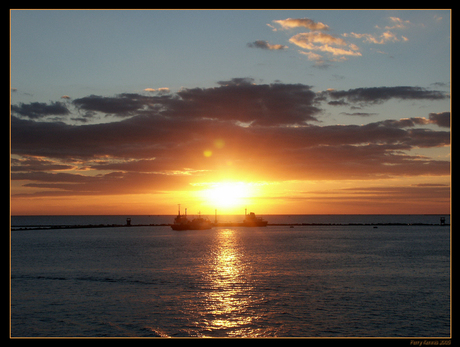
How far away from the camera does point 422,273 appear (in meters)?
60.5

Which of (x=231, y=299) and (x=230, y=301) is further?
(x=231, y=299)
